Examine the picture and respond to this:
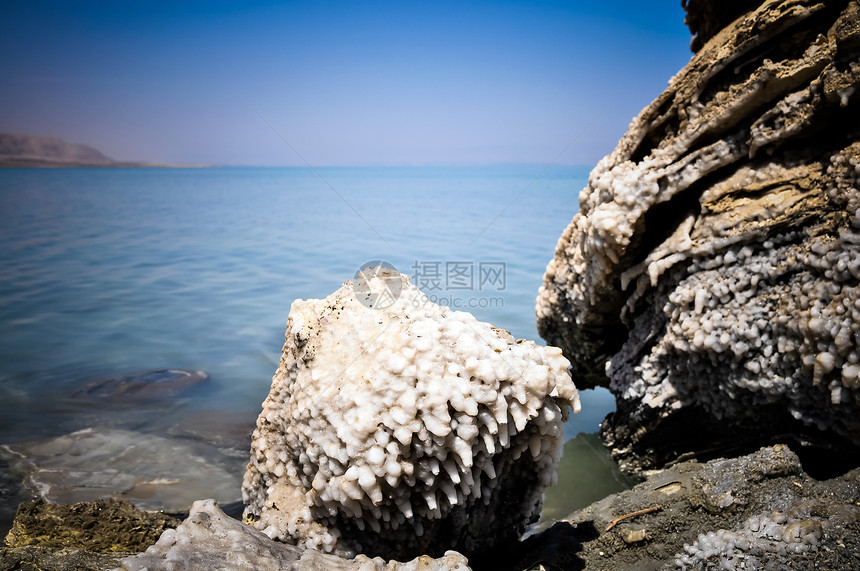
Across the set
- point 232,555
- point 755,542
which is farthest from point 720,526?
point 232,555

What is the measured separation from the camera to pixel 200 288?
39.4 ft

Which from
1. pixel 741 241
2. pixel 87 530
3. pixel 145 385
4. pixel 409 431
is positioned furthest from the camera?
pixel 145 385

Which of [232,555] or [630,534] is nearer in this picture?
[232,555]

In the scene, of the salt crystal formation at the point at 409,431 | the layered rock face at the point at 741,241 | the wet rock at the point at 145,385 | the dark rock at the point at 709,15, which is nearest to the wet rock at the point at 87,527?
the salt crystal formation at the point at 409,431

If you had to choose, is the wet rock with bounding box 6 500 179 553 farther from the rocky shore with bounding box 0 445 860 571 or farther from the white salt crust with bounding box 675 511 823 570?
the white salt crust with bounding box 675 511 823 570

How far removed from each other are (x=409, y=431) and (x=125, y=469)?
348cm

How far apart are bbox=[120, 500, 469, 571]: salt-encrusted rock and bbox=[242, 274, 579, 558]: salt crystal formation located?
234 millimetres

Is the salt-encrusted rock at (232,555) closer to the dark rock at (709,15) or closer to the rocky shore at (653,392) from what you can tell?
the rocky shore at (653,392)

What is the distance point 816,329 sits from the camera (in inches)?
93.2

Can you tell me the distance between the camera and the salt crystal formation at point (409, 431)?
6.28ft

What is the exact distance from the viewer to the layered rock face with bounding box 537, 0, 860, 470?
2.46 meters

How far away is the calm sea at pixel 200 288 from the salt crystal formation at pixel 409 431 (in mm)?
1334

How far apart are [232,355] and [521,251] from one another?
960 centimetres

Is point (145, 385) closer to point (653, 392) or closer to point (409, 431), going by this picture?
point (409, 431)
